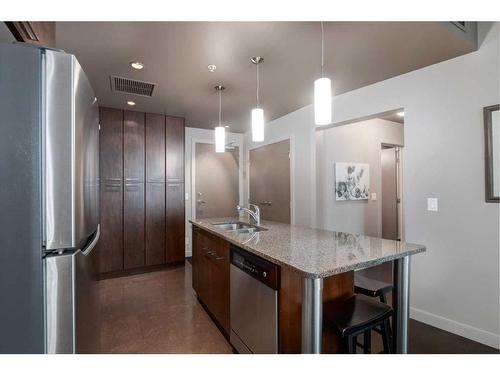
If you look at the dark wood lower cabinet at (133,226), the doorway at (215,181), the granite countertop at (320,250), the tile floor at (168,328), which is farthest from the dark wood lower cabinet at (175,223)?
the granite countertop at (320,250)

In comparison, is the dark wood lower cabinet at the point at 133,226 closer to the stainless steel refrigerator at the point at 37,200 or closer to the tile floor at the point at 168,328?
the tile floor at the point at 168,328

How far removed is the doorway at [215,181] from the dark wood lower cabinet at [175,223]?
56 cm

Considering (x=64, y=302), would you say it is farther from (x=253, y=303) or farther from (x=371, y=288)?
(x=371, y=288)

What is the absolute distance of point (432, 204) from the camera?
2.32 m

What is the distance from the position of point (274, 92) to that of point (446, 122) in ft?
5.64

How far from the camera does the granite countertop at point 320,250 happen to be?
3.89 feet

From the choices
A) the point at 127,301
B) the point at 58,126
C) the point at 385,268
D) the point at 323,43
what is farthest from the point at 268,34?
the point at 385,268

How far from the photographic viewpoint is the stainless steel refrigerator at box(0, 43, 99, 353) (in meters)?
0.82

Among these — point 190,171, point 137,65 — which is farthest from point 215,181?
point 137,65

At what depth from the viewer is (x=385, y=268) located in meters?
3.96

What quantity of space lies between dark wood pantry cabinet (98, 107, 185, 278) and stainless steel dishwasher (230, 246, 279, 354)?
2.43 m

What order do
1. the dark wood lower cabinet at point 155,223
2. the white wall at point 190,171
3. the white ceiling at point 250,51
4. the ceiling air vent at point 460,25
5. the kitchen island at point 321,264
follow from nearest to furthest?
the kitchen island at point 321,264
the white ceiling at point 250,51
the ceiling air vent at point 460,25
the dark wood lower cabinet at point 155,223
the white wall at point 190,171

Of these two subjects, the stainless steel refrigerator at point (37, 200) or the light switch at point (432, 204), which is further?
the light switch at point (432, 204)
